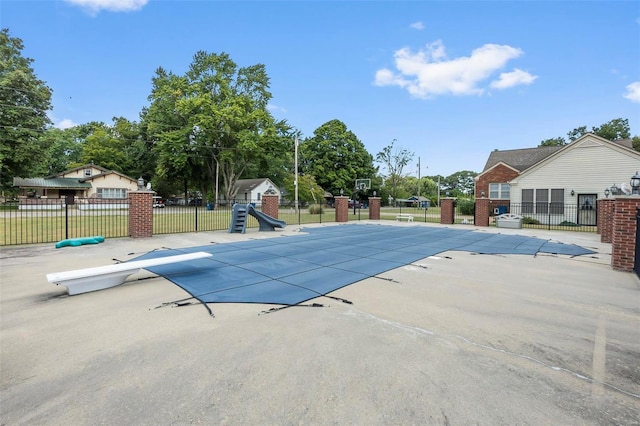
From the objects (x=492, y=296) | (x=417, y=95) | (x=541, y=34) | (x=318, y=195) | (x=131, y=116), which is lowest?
(x=492, y=296)

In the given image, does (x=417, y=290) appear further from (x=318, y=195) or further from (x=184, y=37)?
(x=318, y=195)

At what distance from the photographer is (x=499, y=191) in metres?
25.1

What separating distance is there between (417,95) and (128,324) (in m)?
26.7

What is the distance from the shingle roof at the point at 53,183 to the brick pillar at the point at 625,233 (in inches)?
1912

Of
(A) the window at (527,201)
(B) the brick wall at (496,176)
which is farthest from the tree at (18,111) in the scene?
(A) the window at (527,201)

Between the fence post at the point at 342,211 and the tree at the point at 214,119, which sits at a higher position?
the tree at the point at 214,119

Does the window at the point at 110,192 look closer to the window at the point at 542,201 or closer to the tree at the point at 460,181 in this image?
the window at the point at 542,201

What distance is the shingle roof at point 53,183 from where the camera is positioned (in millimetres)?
36844

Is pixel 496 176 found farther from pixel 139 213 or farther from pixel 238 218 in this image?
pixel 139 213

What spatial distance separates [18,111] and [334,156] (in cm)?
3796

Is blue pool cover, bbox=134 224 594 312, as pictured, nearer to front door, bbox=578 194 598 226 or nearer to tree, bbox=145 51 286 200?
front door, bbox=578 194 598 226

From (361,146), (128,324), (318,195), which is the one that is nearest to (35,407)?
(128,324)

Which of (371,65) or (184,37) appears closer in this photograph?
(184,37)

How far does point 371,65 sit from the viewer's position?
22.8 metres
